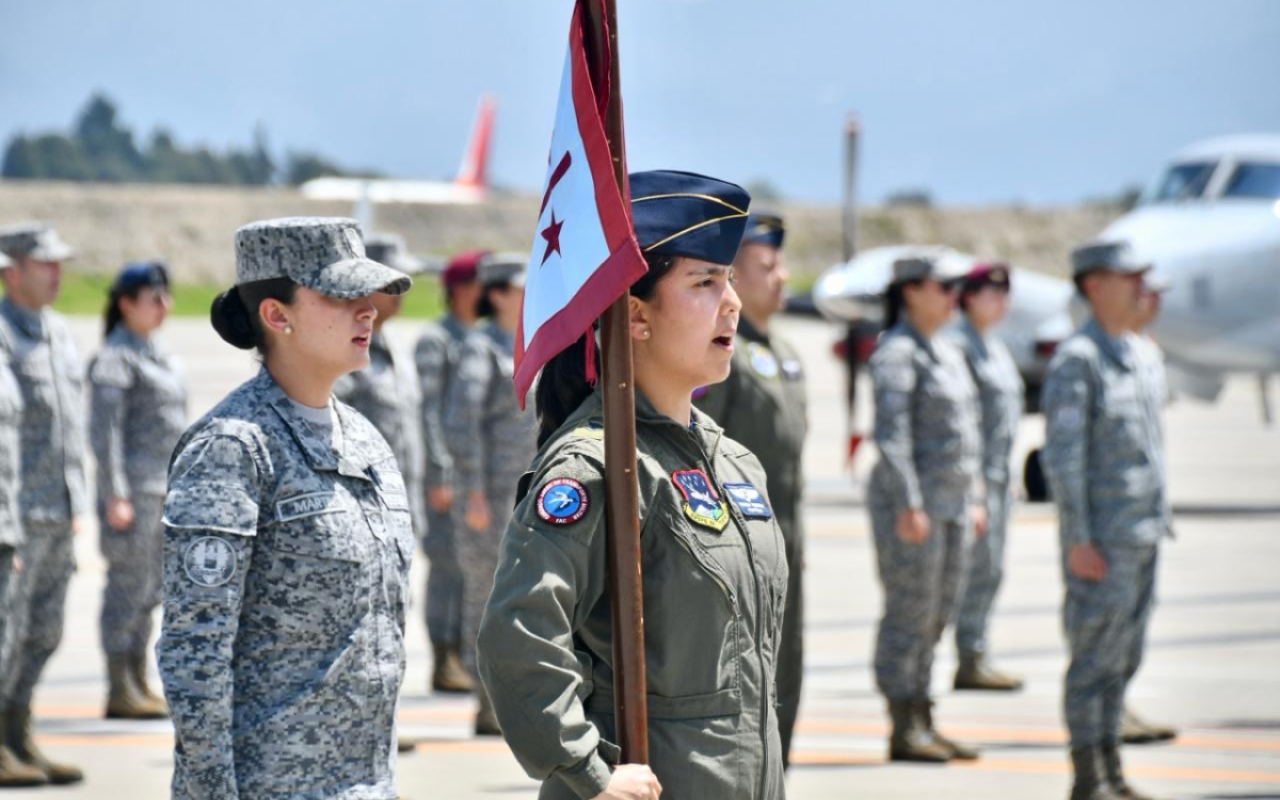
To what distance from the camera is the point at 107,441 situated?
348 inches

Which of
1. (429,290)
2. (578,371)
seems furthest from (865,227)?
(578,371)

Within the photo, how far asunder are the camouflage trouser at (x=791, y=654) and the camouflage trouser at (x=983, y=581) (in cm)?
359

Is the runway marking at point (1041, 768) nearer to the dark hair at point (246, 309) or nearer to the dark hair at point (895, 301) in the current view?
the dark hair at point (895, 301)

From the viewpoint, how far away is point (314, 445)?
11.8 feet

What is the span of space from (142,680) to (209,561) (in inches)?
229

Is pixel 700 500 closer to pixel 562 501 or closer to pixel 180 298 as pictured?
pixel 562 501

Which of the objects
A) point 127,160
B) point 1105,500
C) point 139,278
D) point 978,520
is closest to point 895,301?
point 978,520

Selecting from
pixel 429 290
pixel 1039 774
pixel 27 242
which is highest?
pixel 429 290

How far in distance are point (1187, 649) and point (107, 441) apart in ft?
19.7

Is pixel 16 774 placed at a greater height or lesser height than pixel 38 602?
lesser

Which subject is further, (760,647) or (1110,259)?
(1110,259)

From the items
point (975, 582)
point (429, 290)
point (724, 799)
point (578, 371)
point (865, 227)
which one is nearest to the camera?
point (724, 799)

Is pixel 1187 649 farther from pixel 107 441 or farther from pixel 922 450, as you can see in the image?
pixel 107 441

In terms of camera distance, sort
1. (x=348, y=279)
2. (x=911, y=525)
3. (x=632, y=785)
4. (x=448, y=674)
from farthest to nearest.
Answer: (x=448, y=674) < (x=911, y=525) < (x=348, y=279) < (x=632, y=785)
